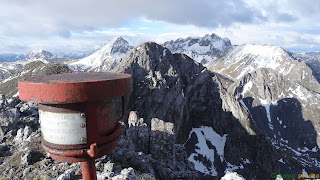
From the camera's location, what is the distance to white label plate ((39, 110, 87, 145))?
523 cm

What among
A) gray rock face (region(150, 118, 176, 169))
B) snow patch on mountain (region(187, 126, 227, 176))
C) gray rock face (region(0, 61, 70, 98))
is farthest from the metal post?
snow patch on mountain (region(187, 126, 227, 176))

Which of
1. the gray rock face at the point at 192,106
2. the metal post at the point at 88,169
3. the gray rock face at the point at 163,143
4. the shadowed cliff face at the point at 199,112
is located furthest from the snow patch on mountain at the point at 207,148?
the metal post at the point at 88,169

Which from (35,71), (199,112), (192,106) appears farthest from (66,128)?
(199,112)

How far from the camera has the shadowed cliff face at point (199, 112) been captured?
233 ft

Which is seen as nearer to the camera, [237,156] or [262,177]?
[262,177]

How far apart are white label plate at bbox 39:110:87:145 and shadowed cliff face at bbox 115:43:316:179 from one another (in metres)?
61.9

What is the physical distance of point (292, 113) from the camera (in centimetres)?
15600

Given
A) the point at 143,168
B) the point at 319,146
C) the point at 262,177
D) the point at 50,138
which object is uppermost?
the point at 50,138

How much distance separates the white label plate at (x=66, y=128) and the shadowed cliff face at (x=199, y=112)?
6192 cm

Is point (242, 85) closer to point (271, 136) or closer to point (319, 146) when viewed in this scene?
point (271, 136)

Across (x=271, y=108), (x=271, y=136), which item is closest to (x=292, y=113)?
(x=271, y=108)

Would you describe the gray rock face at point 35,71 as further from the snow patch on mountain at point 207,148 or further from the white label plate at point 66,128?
the snow patch on mountain at point 207,148

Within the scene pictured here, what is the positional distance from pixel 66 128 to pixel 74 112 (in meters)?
0.52

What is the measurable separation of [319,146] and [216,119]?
Result: 3645 inches
